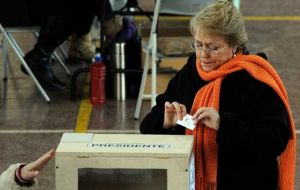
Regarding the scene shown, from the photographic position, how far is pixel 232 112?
10.0 feet

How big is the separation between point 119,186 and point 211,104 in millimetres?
555

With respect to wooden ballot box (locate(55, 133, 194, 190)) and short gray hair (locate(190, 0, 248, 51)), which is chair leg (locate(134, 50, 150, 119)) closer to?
short gray hair (locate(190, 0, 248, 51))

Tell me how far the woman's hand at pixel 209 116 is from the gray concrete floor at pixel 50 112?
1.91 metres

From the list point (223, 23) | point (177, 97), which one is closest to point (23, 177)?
point (177, 97)

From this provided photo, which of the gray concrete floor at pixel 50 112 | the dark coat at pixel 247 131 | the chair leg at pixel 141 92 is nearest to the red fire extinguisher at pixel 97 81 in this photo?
the gray concrete floor at pixel 50 112

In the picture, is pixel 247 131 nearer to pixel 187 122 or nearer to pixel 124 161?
pixel 187 122

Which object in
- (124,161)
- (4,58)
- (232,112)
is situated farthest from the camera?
(4,58)

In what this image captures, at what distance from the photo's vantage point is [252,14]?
9.49 metres

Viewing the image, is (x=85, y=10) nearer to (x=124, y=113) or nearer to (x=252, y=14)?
(x=124, y=113)

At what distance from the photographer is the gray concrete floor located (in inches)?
213

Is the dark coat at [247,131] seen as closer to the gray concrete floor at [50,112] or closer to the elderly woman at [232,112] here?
the elderly woman at [232,112]

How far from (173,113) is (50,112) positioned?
3.24 m

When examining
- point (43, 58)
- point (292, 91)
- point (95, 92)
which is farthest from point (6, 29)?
point (292, 91)

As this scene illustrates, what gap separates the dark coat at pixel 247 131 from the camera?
2.94 meters
